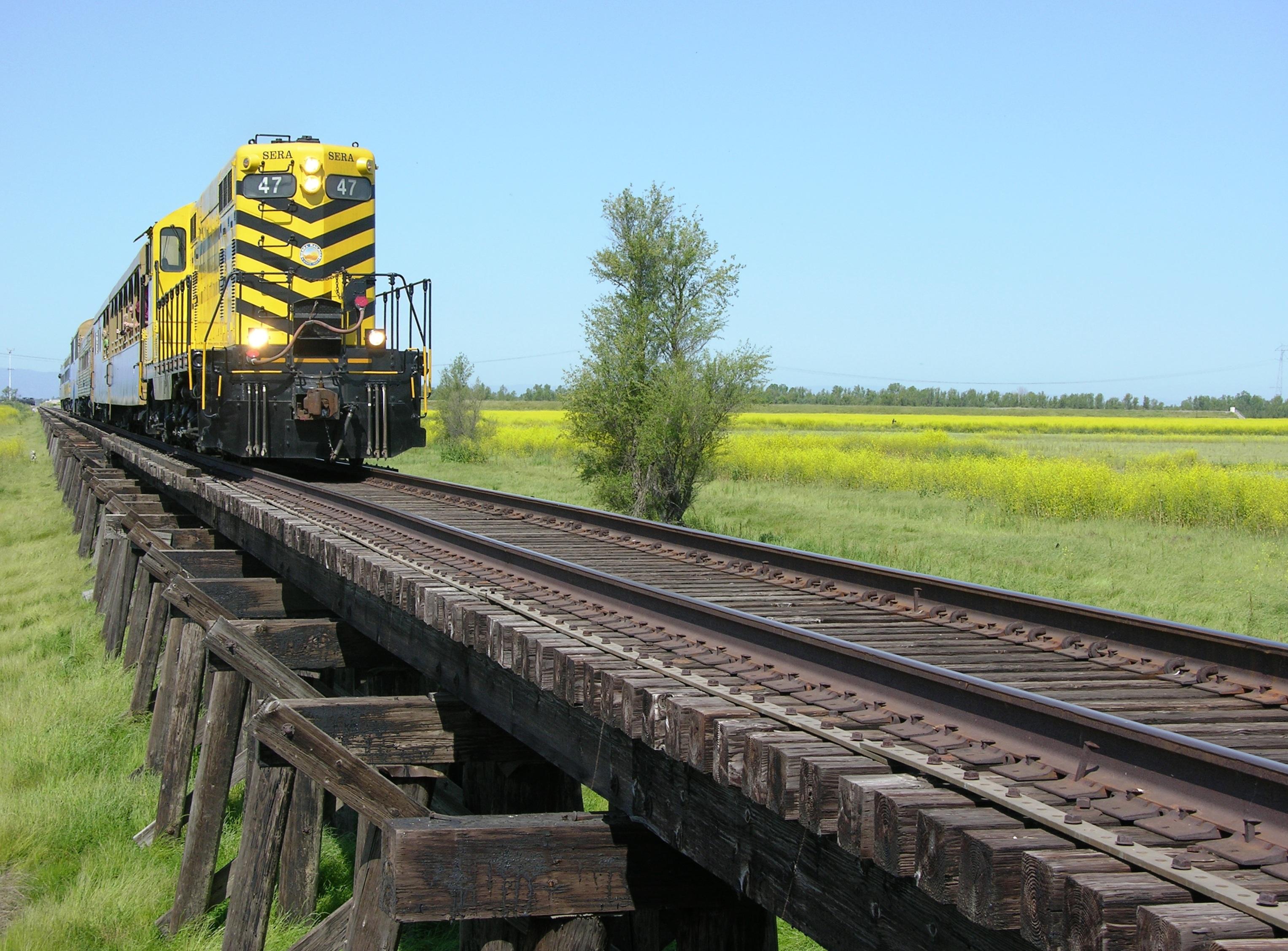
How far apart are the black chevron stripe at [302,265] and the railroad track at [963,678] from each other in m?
6.30

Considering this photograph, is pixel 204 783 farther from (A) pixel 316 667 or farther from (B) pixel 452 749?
(B) pixel 452 749

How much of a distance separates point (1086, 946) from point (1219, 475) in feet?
68.4

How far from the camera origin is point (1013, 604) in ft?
15.6

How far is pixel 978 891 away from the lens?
1927 mm

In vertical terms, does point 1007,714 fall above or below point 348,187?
below

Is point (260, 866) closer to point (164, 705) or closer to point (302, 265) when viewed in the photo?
point (164, 705)

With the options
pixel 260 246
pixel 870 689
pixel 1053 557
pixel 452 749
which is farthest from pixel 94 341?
pixel 870 689

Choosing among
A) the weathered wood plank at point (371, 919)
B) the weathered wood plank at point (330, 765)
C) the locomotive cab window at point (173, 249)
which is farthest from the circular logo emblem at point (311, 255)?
the weathered wood plank at point (371, 919)

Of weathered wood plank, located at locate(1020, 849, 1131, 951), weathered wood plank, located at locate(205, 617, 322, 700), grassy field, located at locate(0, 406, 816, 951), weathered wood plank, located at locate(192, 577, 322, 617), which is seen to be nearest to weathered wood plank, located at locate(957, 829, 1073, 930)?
weathered wood plank, located at locate(1020, 849, 1131, 951)

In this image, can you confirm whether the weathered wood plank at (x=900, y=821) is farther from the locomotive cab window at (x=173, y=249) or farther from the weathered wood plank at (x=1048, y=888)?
the locomotive cab window at (x=173, y=249)

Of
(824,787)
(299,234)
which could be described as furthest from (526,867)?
(299,234)

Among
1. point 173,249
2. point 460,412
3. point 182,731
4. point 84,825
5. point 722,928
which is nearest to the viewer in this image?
point 722,928

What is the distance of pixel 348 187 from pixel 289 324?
5.73 ft

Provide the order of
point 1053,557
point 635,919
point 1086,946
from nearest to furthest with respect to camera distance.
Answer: point 1086,946 < point 635,919 < point 1053,557
